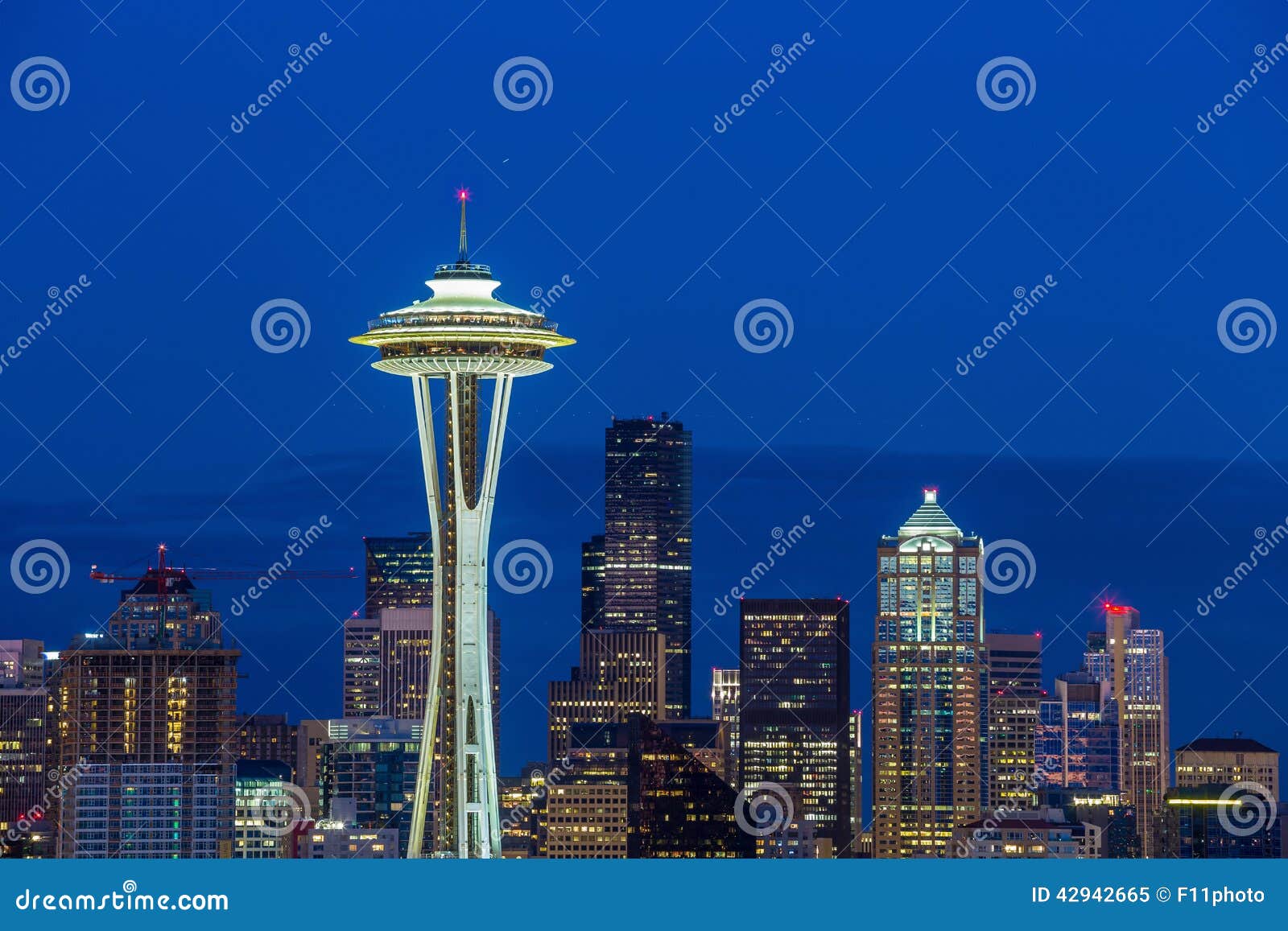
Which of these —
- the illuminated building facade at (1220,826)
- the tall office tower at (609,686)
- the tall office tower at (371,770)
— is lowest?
the illuminated building facade at (1220,826)

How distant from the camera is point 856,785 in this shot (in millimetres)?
78250

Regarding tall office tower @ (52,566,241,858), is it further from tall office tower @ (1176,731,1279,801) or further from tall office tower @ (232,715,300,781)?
tall office tower @ (1176,731,1279,801)

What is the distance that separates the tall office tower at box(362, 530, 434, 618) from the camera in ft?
291

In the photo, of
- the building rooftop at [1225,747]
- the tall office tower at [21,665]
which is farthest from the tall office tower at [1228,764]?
the tall office tower at [21,665]

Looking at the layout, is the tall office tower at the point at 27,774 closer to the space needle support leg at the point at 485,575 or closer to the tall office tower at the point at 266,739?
the tall office tower at the point at 266,739

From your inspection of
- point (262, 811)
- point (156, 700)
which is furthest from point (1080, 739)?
point (262, 811)

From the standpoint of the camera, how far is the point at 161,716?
7300 centimetres

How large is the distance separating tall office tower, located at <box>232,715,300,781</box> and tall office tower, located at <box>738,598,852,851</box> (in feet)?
45.9

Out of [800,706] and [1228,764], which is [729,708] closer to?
[800,706]

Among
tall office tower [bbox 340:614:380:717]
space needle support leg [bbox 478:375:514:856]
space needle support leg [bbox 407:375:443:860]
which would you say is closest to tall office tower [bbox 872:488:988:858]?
tall office tower [bbox 340:614:380:717]

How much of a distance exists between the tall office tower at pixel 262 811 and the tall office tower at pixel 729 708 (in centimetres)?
1595

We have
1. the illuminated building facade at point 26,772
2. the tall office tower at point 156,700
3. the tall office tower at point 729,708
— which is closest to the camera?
the illuminated building facade at point 26,772

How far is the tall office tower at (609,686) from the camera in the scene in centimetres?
8069

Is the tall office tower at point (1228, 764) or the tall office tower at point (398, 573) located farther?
the tall office tower at point (398, 573)
